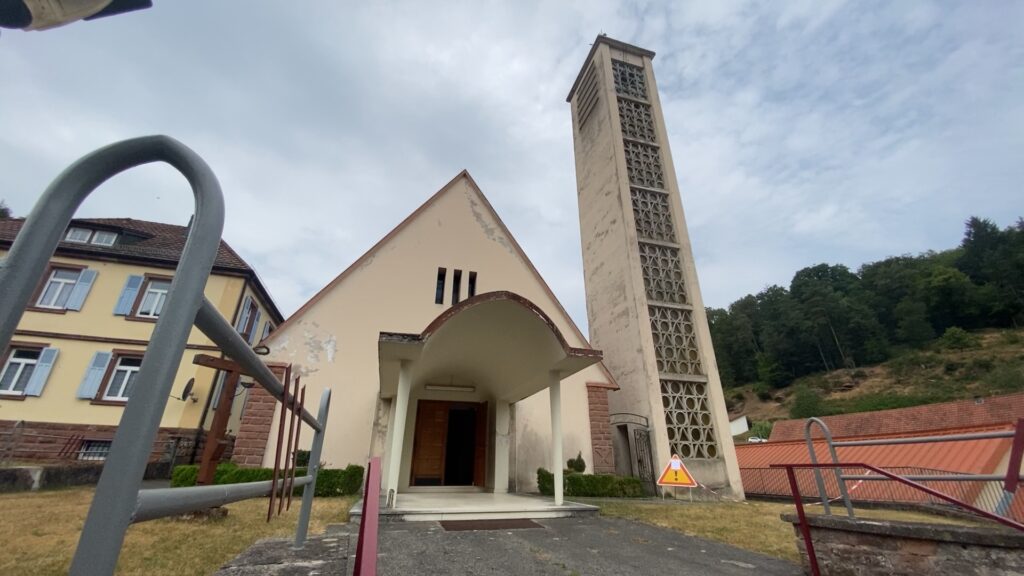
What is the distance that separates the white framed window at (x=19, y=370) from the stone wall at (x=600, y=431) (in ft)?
52.7

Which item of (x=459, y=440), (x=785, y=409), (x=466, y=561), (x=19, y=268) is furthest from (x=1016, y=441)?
(x=785, y=409)

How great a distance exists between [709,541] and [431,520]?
3.89 m

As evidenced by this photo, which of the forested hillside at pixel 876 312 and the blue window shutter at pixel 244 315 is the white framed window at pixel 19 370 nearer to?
the blue window shutter at pixel 244 315

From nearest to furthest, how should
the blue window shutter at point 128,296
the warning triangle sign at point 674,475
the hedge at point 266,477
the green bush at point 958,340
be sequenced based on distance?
the hedge at point 266,477, the warning triangle sign at point 674,475, the blue window shutter at point 128,296, the green bush at point 958,340

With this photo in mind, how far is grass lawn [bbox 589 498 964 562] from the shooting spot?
17.7ft

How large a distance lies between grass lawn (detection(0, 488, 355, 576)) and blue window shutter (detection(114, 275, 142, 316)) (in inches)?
314

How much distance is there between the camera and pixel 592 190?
1728 cm

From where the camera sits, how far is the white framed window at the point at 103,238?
14895 millimetres

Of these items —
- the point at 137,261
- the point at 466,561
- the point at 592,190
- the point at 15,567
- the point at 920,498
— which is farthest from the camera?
the point at 592,190

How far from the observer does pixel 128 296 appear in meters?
14.2

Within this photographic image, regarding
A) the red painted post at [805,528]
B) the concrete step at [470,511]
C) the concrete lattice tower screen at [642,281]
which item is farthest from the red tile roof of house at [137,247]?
the red painted post at [805,528]

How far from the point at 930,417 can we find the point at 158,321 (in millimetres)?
30357

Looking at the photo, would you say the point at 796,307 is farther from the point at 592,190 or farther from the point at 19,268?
the point at 19,268

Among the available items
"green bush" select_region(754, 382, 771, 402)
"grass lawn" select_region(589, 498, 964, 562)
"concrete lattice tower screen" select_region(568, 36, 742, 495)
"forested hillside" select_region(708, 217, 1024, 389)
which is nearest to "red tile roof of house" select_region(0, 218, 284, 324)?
"concrete lattice tower screen" select_region(568, 36, 742, 495)
